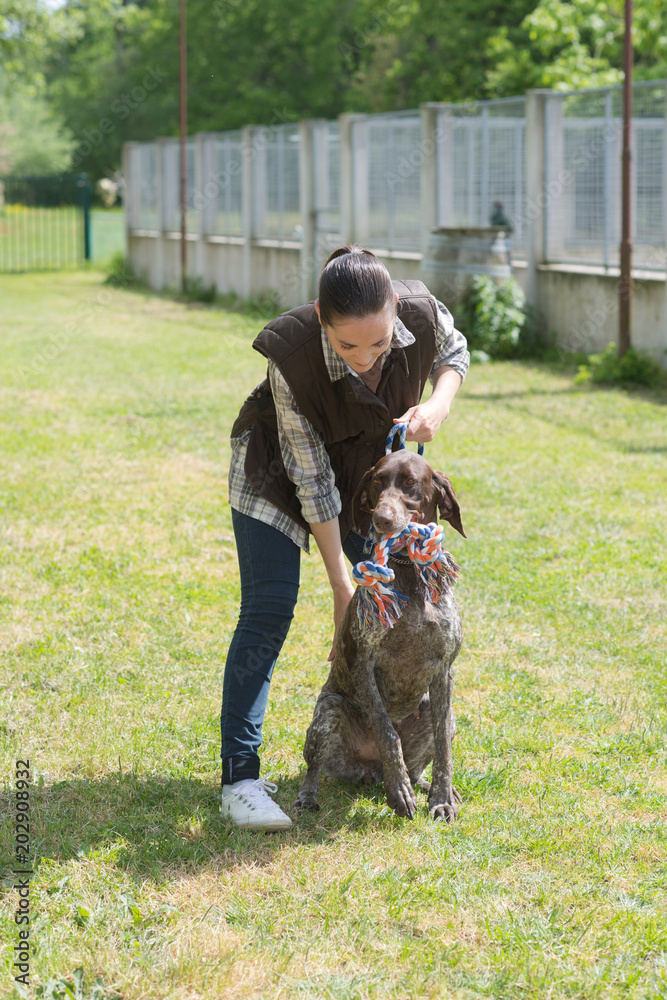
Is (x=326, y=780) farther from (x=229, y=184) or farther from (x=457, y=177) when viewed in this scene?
(x=229, y=184)

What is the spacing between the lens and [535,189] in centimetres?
1488

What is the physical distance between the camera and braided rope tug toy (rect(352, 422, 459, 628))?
10.9 ft

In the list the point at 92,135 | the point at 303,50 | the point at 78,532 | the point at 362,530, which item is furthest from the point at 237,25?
the point at 362,530

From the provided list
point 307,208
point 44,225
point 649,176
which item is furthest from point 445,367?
point 44,225

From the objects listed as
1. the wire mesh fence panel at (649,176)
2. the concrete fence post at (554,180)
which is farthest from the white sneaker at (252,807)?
the concrete fence post at (554,180)

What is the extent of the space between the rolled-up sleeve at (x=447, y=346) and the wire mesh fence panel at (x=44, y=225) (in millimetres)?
27656

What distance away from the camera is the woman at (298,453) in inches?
135

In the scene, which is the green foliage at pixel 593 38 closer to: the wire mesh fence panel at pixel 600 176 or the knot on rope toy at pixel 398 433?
the wire mesh fence panel at pixel 600 176

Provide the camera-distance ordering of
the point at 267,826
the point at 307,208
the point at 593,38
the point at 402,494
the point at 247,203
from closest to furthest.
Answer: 1. the point at 402,494
2. the point at 267,826
3. the point at 307,208
4. the point at 593,38
5. the point at 247,203

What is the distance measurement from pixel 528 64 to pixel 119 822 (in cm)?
2564

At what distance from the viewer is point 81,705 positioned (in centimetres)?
465

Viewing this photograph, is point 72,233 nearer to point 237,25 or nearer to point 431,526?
point 237,25
